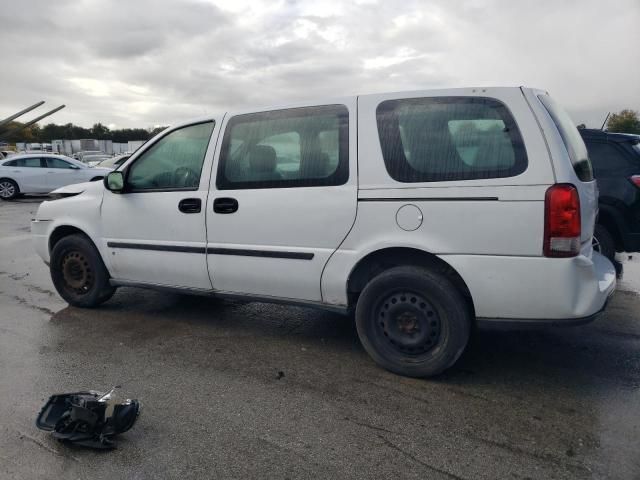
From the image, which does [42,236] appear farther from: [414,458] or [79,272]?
[414,458]

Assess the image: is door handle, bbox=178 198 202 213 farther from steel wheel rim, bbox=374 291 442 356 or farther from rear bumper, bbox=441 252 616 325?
rear bumper, bbox=441 252 616 325

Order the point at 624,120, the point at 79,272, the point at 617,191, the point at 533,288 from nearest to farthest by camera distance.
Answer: the point at 533,288 < the point at 79,272 < the point at 617,191 < the point at 624,120

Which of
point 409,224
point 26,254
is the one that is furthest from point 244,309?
point 26,254

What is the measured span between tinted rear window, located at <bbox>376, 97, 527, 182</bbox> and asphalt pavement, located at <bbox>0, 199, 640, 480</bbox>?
4.45 feet

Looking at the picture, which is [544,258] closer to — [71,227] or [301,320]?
[301,320]

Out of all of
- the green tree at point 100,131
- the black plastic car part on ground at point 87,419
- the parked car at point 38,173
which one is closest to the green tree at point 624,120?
A: the parked car at point 38,173

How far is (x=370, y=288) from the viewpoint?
3363mm

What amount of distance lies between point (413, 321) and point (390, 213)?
72cm

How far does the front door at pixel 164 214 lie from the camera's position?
403 cm

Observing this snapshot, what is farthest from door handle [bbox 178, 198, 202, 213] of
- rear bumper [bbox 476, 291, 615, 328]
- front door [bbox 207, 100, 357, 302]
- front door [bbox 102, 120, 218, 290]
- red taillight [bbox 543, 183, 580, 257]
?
red taillight [bbox 543, 183, 580, 257]

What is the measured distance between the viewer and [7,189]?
55.6ft

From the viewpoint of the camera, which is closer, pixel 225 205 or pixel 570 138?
pixel 570 138

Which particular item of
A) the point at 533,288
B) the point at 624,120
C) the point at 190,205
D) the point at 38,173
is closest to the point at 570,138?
the point at 533,288

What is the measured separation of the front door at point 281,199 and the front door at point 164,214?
150mm
